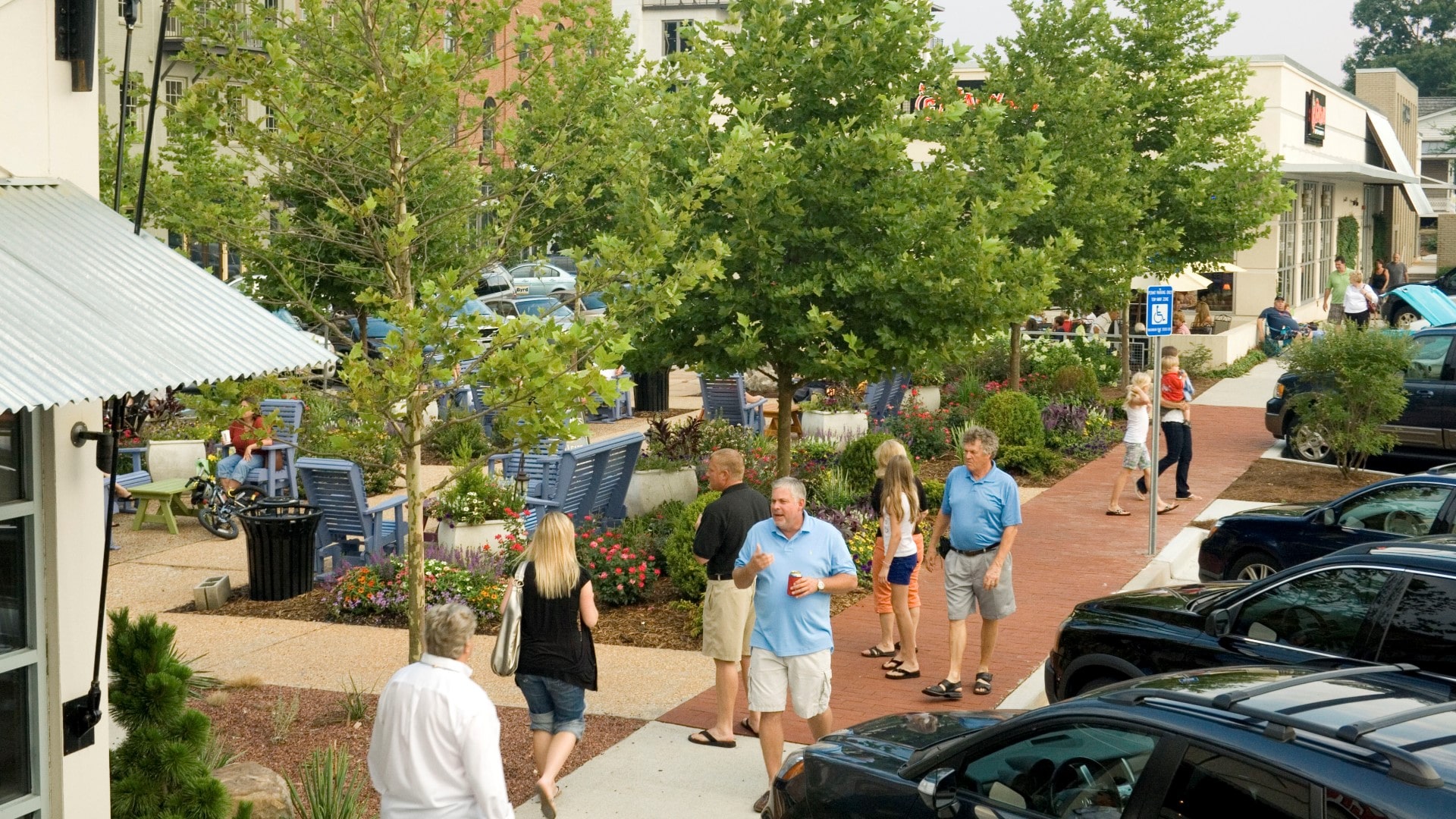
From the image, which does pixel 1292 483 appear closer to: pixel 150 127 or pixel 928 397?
pixel 928 397

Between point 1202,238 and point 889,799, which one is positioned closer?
point 889,799

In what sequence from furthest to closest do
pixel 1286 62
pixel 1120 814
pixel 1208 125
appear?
1. pixel 1286 62
2. pixel 1208 125
3. pixel 1120 814

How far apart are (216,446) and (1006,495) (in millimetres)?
11473

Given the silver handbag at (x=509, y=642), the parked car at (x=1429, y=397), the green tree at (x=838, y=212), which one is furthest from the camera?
the parked car at (x=1429, y=397)

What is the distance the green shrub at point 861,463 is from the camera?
16.2m

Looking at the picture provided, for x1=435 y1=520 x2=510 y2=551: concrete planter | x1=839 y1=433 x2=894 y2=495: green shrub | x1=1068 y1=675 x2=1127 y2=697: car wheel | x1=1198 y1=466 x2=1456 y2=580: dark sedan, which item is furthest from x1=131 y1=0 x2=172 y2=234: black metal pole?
x1=839 y1=433 x2=894 y2=495: green shrub

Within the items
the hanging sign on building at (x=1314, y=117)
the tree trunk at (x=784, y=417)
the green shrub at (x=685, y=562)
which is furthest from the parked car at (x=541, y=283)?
the green shrub at (x=685, y=562)

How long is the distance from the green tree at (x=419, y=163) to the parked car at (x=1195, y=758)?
2.59 m

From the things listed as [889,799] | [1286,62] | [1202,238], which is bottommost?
[889,799]

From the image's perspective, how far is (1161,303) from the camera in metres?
14.9

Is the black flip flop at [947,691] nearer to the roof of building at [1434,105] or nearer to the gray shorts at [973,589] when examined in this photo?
the gray shorts at [973,589]

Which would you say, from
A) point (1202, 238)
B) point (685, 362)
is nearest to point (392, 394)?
point (685, 362)

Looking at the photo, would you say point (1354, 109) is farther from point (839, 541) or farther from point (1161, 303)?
point (839, 541)

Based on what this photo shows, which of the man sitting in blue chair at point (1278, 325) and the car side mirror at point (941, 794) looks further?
the man sitting in blue chair at point (1278, 325)
